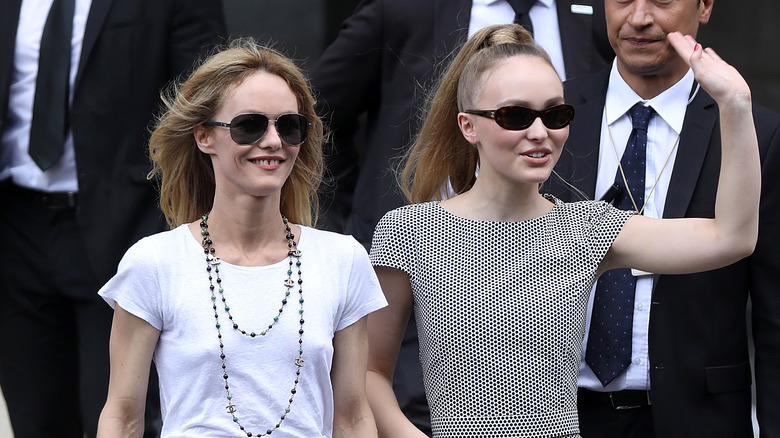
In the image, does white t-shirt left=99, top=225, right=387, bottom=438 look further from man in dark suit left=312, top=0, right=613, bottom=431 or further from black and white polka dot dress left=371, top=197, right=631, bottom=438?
man in dark suit left=312, top=0, right=613, bottom=431

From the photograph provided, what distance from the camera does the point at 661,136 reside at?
374 cm

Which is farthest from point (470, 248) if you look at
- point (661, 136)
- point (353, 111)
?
point (353, 111)

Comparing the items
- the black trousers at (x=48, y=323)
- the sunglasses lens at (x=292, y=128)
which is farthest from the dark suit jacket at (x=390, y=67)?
the sunglasses lens at (x=292, y=128)

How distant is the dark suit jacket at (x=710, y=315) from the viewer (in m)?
3.58

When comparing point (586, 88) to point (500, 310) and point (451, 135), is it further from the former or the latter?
point (500, 310)

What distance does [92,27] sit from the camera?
14.4 ft

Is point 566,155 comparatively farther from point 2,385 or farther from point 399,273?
point 2,385

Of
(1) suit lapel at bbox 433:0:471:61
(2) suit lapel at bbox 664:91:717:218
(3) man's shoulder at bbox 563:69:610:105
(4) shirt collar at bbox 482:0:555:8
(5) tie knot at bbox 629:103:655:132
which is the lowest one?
(2) suit lapel at bbox 664:91:717:218

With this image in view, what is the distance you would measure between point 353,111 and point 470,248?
4.55ft

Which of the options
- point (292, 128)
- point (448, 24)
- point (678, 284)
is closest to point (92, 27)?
point (448, 24)

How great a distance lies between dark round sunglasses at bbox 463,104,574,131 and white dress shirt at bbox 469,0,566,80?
3.68ft

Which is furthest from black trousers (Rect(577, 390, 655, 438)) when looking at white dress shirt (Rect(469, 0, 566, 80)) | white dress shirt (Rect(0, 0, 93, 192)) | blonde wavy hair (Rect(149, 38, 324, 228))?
white dress shirt (Rect(0, 0, 93, 192))

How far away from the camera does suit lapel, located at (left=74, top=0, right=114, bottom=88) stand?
4.36m

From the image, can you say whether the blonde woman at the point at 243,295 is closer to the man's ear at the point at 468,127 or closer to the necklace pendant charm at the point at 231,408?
the necklace pendant charm at the point at 231,408
